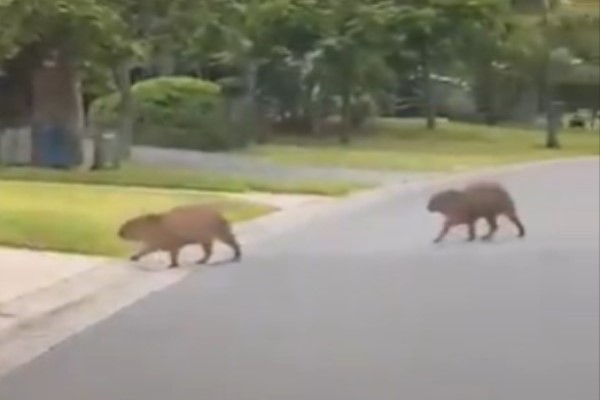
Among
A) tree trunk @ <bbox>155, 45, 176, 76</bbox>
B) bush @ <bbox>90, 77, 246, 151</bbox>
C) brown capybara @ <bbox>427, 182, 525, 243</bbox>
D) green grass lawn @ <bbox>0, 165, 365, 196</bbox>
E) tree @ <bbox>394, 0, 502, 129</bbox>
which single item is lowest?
brown capybara @ <bbox>427, 182, 525, 243</bbox>

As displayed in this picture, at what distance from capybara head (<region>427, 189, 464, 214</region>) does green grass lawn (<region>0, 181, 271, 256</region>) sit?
676mm

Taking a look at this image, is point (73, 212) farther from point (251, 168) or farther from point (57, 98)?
point (251, 168)

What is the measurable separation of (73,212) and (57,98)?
0.92m

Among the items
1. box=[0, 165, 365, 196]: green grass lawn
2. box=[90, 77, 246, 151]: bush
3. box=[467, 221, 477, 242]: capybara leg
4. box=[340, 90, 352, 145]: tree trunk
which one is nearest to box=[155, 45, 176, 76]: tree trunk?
box=[90, 77, 246, 151]: bush

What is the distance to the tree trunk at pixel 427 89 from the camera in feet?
12.4

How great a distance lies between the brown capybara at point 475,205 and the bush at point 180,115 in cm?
68

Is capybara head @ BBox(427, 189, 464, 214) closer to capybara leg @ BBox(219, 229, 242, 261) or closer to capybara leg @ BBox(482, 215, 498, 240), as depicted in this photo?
capybara leg @ BBox(482, 215, 498, 240)

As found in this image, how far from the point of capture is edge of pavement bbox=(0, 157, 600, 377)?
346 cm

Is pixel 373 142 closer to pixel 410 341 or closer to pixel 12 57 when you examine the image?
pixel 410 341

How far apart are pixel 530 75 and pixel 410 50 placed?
312 millimetres

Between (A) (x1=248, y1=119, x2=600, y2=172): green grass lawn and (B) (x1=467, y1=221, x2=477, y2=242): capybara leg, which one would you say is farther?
(B) (x1=467, y1=221, x2=477, y2=242): capybara leg

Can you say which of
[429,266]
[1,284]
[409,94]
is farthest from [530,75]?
[1,284]

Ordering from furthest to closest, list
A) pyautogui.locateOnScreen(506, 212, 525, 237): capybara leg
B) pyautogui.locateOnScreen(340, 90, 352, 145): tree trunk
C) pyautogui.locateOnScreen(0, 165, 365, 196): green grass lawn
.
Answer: pyautogui.locateOnScreen(506, 212, 525, 237): capybara leg < pyautogui.locateOnScreen(340, 90, 352, 145): tree trunk < pyautogui.locateOnScreen(0, 165, 365, 196): green grass lawn

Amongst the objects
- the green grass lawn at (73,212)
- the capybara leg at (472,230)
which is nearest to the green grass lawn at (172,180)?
the green grass lawn at (73,212)
